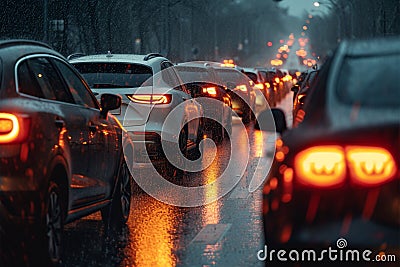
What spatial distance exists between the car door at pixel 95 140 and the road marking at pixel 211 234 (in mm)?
841

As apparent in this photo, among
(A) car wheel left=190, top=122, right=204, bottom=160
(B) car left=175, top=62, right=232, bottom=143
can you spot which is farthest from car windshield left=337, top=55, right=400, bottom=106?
(B) car left=175, top=62, right=232, bottom=143

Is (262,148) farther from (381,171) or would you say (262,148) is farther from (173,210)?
(381,171)

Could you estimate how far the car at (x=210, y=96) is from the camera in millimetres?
19750

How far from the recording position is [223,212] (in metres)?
10.7

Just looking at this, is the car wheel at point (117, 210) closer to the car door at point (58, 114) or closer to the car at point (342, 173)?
the car door at point (58, 114)

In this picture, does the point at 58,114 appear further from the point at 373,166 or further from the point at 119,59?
the point at 119,59

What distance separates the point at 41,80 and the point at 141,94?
206 inches

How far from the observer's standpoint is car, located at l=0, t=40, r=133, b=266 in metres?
6.80

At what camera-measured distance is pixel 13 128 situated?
6801 mm

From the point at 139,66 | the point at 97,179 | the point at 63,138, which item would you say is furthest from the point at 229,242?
the point at 139,66

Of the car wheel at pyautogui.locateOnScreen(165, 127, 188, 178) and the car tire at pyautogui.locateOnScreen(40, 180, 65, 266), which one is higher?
the car tire at pyautogui.locateOnScreen(40, 180, 65, 266)

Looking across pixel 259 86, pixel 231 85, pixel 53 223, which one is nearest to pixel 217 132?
pixel 231 85

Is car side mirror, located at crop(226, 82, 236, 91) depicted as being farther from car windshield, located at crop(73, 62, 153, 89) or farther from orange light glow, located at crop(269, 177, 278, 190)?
orange light glow, located at crop(269, 177, 278, 190)

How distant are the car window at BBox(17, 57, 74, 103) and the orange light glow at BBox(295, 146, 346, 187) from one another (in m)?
2.80
